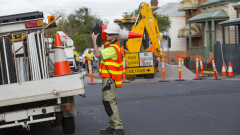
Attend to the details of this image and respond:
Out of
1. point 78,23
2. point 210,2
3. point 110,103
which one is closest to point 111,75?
point 110,103

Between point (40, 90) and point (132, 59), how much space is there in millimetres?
12286

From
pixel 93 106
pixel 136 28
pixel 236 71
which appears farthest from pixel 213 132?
pixel 236 71

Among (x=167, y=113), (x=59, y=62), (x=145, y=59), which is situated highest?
(x=59, y=62)

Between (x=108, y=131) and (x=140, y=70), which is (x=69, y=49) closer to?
(x=140, y=70)

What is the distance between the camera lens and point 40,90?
5.98 meters

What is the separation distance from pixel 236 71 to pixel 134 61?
7.77 m

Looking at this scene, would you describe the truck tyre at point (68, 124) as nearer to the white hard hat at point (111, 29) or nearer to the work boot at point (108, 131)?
the work boot at point (108, 131)

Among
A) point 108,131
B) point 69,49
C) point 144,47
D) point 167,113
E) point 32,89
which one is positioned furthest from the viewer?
point 69,49

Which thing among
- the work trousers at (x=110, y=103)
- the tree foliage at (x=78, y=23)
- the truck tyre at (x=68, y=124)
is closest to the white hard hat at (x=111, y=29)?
the work trousers at (x=110, y=103)

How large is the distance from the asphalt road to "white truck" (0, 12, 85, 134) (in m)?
1.09

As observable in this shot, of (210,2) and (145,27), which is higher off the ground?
(210,2)

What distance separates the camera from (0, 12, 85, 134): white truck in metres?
5.94

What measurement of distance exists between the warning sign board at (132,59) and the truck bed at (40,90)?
1201 cm

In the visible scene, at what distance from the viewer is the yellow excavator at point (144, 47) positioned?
1806 cm
